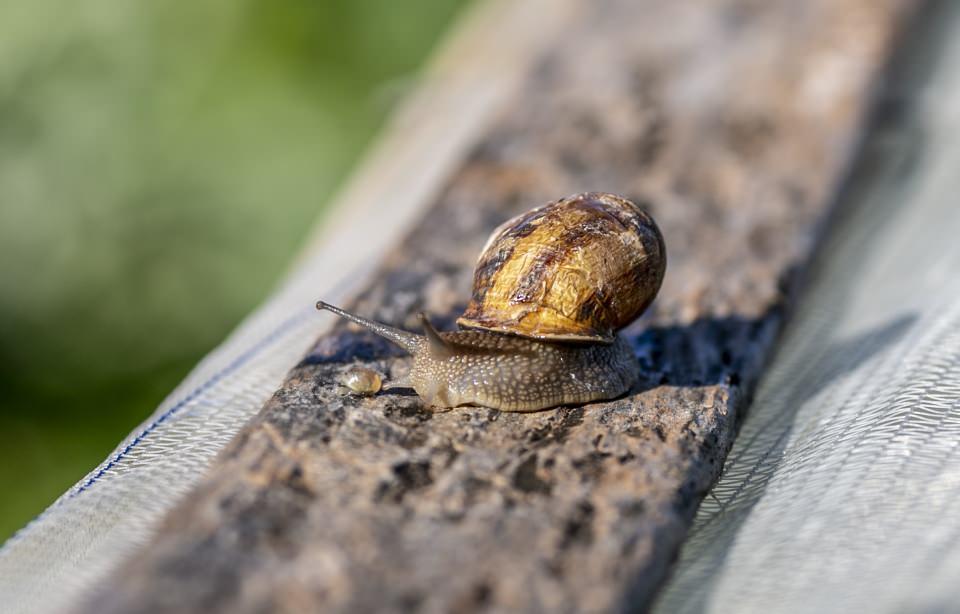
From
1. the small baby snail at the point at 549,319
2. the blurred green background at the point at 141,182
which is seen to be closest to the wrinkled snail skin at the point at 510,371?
the small baby snail at the point at 549,319

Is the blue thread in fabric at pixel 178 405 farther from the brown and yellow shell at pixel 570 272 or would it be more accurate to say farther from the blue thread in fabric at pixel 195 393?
the brown and yellow shell at pixel 570 272

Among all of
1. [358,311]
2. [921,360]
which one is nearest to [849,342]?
[921,360]

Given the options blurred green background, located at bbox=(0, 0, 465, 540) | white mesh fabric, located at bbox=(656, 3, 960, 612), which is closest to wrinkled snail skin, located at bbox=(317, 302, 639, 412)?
white mesh fabric, located at bbox=(656, 3, 960, 612)

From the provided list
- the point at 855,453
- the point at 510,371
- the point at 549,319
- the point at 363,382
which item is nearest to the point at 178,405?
the point at 363,382

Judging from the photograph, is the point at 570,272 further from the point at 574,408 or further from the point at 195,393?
the point at 195,393

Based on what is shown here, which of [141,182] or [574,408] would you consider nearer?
[574,408]

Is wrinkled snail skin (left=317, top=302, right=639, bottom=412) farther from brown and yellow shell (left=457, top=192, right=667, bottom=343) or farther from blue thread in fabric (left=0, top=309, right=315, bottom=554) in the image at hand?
blue thread in fabric (left=0, top=309, right=315, bottom=554)

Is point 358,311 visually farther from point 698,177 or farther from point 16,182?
point 16,182
